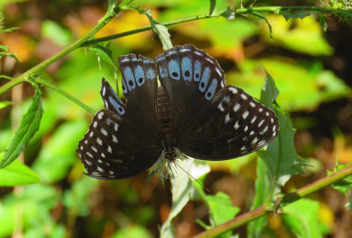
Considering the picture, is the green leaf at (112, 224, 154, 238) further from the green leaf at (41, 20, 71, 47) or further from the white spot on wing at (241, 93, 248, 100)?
the white spot on wing at (241, 93, 248, 100)

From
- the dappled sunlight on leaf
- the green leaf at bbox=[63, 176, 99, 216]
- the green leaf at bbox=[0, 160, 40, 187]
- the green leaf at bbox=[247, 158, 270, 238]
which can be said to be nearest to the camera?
the green leaf at bbox=[0, 160, 40, 187]

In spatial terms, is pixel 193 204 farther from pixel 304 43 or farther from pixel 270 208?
pixel 270 208

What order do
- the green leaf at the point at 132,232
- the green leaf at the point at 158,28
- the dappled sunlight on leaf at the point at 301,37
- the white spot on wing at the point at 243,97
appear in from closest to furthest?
1. the green leaf at the point at 158,28
2. the white spot on wing at the point at 243,97
3. the green leaf at the point at 132,232
4. the dappled sunlight on leaf at the point at 301,37

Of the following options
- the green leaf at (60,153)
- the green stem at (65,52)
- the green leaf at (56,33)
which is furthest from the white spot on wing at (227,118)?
the green leaf at (56,33)

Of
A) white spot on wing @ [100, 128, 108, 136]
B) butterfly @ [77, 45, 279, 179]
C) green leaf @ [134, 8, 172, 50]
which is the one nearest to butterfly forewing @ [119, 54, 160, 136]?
butterfly @ [77, 45, 279, 179]

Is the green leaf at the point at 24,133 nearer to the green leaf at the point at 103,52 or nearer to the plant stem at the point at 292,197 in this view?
the green leaf at the point at 103,52

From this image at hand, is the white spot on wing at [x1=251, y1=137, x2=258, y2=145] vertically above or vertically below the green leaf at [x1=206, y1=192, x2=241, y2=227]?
above

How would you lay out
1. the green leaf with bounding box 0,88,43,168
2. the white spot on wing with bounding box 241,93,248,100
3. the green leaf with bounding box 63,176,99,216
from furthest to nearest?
1. the green leaf with bounding box 63,176,99,216
2. the white spot on wing with bounding box 241,93,248,100
3. the green leaf with bounding box 0,88,43,168
